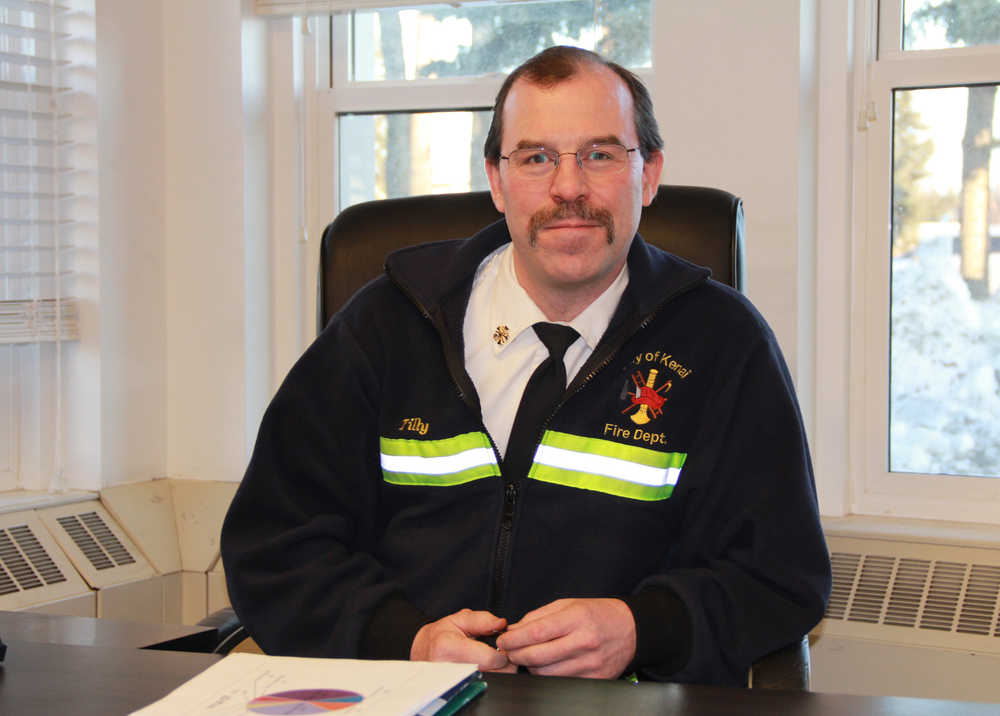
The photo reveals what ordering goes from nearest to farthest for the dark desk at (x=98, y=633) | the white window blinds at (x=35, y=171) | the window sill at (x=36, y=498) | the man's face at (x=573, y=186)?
the dark desk at (x=98, y=633) → the man's face at (x=573, y=186) → the window sill at (x=36, y=498) → the white window blinds at (x=35, y=171)

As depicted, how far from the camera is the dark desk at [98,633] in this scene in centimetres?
121

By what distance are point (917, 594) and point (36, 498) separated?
194 cm

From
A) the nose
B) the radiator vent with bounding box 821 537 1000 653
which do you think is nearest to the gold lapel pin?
the nose

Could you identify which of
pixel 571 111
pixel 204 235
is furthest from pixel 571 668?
pixel 204 235

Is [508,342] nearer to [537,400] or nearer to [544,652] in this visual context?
[537,400]

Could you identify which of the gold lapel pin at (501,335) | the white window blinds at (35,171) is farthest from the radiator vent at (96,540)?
the gold lapel pin at (501,335)

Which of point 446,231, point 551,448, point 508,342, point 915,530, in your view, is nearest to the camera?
point 551,448

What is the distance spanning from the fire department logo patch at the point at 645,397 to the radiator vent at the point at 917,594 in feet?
3.17

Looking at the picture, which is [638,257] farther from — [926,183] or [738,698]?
[926,183]

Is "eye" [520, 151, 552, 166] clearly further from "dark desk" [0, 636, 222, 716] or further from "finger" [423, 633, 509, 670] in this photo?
"dark desk" [0, 636, 222, 716]

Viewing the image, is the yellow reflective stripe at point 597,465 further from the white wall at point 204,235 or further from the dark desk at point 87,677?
the white wall at point 204,235

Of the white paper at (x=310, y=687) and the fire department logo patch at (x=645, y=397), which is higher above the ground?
the fire department logo patch at (x=645, y=397)

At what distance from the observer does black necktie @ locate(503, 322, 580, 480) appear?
1.52m

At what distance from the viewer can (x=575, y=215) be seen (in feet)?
5.05
